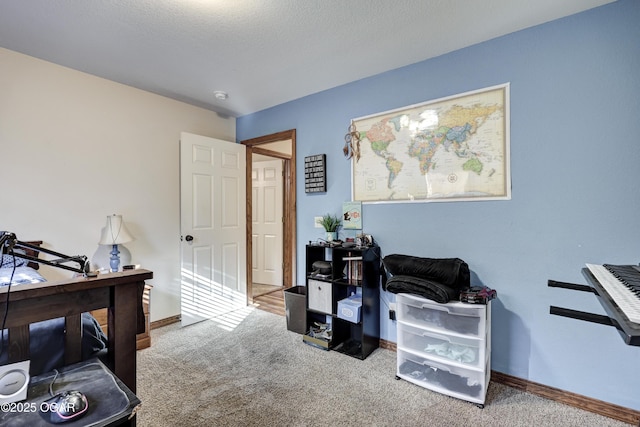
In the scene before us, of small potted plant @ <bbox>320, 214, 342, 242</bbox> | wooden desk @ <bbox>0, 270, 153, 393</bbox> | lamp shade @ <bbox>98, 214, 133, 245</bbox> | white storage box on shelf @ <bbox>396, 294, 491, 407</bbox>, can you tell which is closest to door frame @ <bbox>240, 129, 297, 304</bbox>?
small potted plant @ <bbox>320, 214, 342, 242</bbox>

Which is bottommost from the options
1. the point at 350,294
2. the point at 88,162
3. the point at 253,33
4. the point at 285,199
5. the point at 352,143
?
the point at 350,294

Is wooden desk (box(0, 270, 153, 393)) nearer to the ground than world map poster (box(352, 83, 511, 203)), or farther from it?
nearer to the ground

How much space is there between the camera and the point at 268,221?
4.60 metres

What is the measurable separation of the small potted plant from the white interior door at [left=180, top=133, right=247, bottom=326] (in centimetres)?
126

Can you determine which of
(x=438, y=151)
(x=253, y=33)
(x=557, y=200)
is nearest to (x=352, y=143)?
(x=438, y=151)

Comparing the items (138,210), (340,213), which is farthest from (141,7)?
(340,213)

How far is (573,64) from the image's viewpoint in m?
1.81

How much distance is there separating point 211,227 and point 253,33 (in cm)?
205

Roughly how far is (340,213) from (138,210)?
1.98 m

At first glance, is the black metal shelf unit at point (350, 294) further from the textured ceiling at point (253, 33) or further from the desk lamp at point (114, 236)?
the desk lamp at point (114, 236)

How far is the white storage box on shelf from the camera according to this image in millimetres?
1826

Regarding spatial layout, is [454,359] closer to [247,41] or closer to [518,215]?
[518,215]

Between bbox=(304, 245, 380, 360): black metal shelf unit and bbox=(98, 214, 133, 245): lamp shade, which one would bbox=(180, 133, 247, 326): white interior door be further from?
bbox=(304, 245, 380, 360): black metal shelf unit

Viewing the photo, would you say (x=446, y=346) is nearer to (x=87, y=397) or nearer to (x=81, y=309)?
(x=87, y=397)
